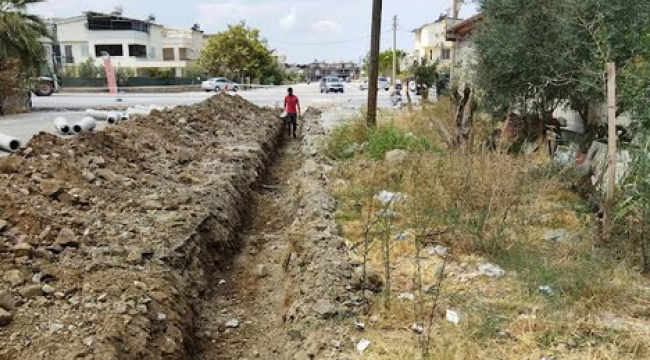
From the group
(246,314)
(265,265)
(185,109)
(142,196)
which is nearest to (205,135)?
(185,109)

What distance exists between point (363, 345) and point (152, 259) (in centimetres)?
249

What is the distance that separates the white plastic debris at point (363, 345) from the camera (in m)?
3.67

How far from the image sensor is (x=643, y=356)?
11.4ft

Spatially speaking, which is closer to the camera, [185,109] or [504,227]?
[504,227]

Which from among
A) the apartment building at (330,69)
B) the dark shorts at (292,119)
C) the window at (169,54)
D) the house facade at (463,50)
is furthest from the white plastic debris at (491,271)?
the apartment building at (330,69)

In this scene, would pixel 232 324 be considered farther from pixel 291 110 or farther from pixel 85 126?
pixel 291 110

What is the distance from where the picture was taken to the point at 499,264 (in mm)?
4965

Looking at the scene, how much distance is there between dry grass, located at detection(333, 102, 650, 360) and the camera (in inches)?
144

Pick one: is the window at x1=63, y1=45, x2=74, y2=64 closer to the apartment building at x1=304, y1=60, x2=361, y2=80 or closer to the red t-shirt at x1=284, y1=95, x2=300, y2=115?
the red t-shirt at x1=284, y1=95, x2=300, y2=115

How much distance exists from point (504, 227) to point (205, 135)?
8.33m

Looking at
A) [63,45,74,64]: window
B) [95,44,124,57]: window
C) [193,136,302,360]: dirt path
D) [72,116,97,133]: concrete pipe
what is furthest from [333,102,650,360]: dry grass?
[63,45,74,64]: window

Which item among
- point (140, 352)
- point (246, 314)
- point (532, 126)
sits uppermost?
point (532, 126)

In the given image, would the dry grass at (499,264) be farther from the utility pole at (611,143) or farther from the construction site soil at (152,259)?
the construction site soil at (152,259)

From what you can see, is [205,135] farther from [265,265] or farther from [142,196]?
[265,265]
